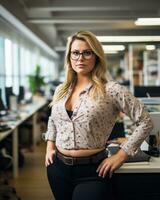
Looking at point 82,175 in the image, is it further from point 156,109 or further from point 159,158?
point 156,109

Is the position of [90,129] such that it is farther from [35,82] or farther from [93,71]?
[35,82]

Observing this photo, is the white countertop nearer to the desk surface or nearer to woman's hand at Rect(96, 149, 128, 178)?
woman's hand at Rect(96, 149, 128, 178)

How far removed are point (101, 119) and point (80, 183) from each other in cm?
33

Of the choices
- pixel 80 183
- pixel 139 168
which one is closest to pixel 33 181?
pixel 139 168

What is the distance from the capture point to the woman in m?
1.60

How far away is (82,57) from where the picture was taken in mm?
1667

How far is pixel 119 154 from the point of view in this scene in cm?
166

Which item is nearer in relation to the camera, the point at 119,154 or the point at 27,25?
the point at 119,154

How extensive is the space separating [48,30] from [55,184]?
28.3 feet

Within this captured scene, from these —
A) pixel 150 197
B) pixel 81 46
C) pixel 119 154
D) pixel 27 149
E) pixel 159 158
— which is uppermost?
pixel 81 46

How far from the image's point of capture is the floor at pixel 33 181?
3941 millimetres

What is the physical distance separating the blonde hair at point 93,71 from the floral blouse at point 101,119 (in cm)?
4

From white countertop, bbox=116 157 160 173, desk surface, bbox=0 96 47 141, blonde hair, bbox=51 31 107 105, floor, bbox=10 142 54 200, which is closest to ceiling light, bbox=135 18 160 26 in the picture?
desk surface, bbox=0 96 47 141

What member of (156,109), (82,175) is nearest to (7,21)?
(156,109)
